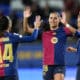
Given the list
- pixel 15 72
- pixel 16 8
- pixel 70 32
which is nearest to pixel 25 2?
pixel 16 8

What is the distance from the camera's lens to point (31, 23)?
1331 cm

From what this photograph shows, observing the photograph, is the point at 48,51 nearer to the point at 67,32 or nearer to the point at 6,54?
the point at 67,32

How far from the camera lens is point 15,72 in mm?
7078

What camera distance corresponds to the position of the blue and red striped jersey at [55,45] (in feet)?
25.8

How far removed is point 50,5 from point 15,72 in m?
8.79

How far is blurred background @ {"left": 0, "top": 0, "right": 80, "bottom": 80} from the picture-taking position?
38.9 feet

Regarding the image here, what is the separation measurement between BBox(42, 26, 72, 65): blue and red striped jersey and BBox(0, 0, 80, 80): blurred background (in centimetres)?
197

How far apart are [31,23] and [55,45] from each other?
5482mm

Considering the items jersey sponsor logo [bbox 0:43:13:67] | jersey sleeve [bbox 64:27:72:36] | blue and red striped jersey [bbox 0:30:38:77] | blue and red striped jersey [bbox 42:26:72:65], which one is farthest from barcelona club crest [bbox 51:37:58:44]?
jersey sponsor logo [bbox 0:43:13:67]

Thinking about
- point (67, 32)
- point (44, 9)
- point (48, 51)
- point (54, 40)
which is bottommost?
point (48, 51)

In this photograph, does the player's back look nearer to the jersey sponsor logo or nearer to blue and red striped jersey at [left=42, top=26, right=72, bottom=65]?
the jersey sponsor logo

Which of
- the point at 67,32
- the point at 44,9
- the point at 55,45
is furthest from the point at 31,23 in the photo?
the point at 55,45

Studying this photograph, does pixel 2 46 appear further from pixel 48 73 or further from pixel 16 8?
pixel 16 8

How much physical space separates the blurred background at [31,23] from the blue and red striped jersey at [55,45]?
6.46 feet
